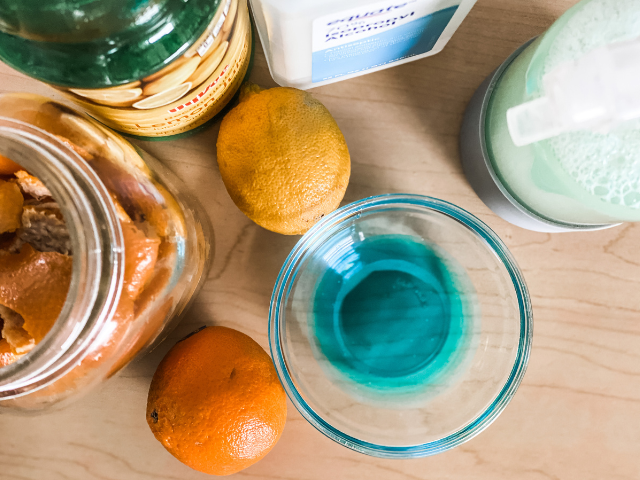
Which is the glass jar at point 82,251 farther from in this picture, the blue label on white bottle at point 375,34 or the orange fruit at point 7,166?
the blue label on white bottle at point 375,34

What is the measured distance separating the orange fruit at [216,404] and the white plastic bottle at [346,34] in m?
0.23

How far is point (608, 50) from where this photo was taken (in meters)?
0.27

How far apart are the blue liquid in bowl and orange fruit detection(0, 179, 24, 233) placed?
0.25 meters

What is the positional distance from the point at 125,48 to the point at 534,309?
399 mm

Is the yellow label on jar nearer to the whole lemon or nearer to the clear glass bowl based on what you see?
the whole lemon

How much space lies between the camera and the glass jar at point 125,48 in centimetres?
25

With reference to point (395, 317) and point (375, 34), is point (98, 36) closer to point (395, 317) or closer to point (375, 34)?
point (375, 34)

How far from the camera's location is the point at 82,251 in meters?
0.24

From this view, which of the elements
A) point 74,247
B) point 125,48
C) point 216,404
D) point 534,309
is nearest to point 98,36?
point 125,48

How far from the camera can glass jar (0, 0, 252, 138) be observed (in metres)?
0.25

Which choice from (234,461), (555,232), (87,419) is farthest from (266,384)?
(555,232)

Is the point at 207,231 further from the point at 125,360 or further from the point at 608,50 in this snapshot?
the point at 608,50

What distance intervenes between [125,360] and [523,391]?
13.9 inches

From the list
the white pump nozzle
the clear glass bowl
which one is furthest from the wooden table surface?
the white pump nozzle
